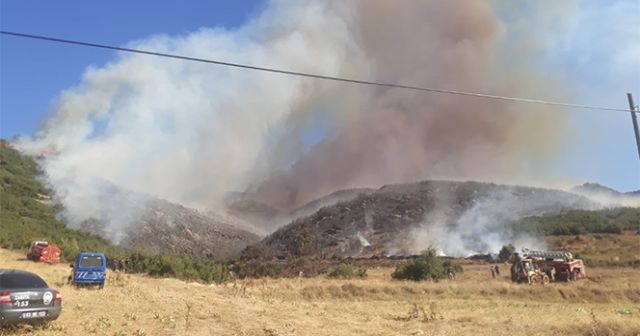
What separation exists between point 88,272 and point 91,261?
673 mm

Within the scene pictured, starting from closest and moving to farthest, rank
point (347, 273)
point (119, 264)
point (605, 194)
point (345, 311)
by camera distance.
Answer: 1. point (345, 311)
2. point (119, 264)
3. point (347, 273)
4. point (605, 194)

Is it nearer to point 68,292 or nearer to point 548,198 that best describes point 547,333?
point 68,292

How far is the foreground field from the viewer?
17.0 m

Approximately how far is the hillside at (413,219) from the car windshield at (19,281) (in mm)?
57865

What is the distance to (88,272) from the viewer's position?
27.2m

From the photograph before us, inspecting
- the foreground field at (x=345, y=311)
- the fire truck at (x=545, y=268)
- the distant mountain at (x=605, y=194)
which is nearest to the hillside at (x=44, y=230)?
the foreground field at (x=345, y=311)

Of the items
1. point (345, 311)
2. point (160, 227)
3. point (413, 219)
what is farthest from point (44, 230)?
point (413, 219)

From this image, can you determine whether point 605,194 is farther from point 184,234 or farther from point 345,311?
point 345,311

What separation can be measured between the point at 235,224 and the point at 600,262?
203ft

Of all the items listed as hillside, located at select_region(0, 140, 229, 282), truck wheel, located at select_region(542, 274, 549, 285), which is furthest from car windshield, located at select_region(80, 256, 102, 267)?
truck wheel, located at select_region(542, 274, 549, 285)

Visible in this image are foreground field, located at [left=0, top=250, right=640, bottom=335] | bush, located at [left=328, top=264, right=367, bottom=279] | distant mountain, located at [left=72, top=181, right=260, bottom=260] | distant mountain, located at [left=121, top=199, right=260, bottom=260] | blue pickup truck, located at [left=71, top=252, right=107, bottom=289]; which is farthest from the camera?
distant mountain, located at [left=121, top=199, right=260, bottom=260]

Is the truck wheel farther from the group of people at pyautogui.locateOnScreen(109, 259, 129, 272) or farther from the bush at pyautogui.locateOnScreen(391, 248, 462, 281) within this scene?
the group of people at pyautogui.locateOnScreen(109, 259, 129, 272)

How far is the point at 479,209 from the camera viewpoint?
93.7 meters

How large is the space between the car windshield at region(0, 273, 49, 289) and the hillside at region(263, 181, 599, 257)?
190 feet
